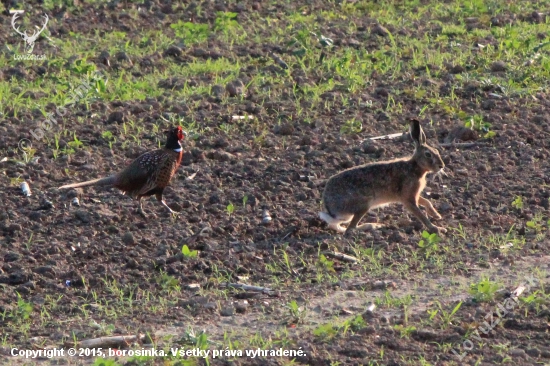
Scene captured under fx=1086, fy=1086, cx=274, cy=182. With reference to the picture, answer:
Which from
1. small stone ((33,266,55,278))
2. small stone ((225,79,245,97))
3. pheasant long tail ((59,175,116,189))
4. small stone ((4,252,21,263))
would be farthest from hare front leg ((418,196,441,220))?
small stone ((225,79,245,97))

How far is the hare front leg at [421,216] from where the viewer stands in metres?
8.99

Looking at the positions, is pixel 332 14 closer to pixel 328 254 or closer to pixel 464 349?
pixel 328 254

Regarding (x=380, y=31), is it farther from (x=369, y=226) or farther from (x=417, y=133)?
(x=369, y=226)

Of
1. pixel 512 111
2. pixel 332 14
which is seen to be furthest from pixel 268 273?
pixel 332 14

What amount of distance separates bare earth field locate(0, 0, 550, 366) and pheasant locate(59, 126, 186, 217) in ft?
0.51

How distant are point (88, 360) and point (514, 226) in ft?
12.8

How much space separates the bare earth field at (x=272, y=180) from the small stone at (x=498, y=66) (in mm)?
56

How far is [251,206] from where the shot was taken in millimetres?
9586

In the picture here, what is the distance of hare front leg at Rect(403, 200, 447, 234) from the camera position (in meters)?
8.99

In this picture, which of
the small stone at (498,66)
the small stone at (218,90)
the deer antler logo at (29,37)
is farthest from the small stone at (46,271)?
the small stone at (498,66)

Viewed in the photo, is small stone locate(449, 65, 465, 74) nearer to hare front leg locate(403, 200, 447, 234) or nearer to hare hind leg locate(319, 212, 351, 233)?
hare front leg locate(403, 200, 447, 234)

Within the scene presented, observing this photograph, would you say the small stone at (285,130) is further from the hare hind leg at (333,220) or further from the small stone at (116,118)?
the hare hind leg at (333,220)

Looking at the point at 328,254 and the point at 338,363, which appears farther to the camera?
the point at 328,254

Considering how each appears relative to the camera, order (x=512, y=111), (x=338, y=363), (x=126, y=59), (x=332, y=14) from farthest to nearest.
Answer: (x=332, y=14)
(x=126, y=59)
(x=512, y=111)
(x=338, y=363)
